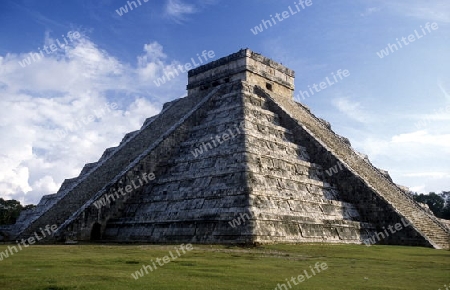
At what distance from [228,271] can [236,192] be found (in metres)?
6.56

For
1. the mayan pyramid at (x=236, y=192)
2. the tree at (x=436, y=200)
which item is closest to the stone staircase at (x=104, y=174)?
the mayan pyramid at (x=236, y=192)

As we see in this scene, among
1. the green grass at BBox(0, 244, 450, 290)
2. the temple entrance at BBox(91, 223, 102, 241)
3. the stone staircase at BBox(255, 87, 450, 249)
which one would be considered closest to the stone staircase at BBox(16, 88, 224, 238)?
the temple entrance at BBox(91, 223, 102, 241)

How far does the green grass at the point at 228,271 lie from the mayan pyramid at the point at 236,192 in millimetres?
3104

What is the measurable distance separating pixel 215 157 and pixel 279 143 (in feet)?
11.0

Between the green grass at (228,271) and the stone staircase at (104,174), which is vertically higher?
the stone staircase at (104,174)

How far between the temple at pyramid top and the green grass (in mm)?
14780

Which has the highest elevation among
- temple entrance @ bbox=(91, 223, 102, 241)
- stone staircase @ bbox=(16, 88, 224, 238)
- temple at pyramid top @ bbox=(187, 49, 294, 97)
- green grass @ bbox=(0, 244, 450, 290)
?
temple at pyramid top @ bbox=(187, 49, 294, 97)

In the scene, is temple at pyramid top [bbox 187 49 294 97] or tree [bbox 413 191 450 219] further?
tree [bbox 413 191 450 219]

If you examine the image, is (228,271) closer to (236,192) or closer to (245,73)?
(236,192)

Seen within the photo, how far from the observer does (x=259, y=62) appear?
25.4 meters

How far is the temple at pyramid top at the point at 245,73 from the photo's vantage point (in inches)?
968

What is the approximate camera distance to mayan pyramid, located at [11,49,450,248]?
14633 millimetres

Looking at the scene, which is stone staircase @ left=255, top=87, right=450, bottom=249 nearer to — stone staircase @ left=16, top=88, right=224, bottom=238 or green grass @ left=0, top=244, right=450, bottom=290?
stone staircase @ left=16, top=88, right=224, bottom=238

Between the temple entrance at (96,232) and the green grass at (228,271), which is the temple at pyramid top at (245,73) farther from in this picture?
the green grass at (228,271)
